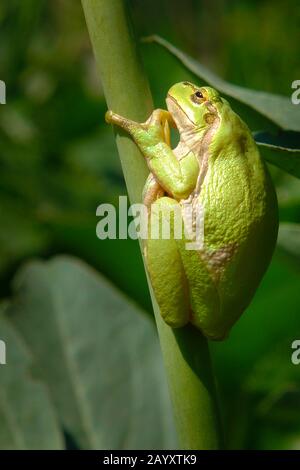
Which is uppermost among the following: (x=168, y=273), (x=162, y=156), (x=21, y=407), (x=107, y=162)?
(x=107, y=162)

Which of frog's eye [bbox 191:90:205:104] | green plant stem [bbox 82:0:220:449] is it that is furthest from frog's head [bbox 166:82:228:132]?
green plant stem [bbox 82:0:220:449]

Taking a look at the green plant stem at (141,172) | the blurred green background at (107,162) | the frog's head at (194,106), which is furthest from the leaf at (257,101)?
the blurred green background at (107,162)

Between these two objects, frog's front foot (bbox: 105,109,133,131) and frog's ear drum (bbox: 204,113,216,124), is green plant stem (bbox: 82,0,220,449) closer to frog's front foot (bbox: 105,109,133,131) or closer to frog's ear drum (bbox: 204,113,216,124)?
frog's front foot (bbox: 105,109,133,131)

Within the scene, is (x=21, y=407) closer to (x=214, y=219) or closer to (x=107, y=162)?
(x=214, y=219)

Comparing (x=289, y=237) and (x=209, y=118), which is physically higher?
(x=209, y=118)

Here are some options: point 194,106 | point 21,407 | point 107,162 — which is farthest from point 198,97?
point 107,162
